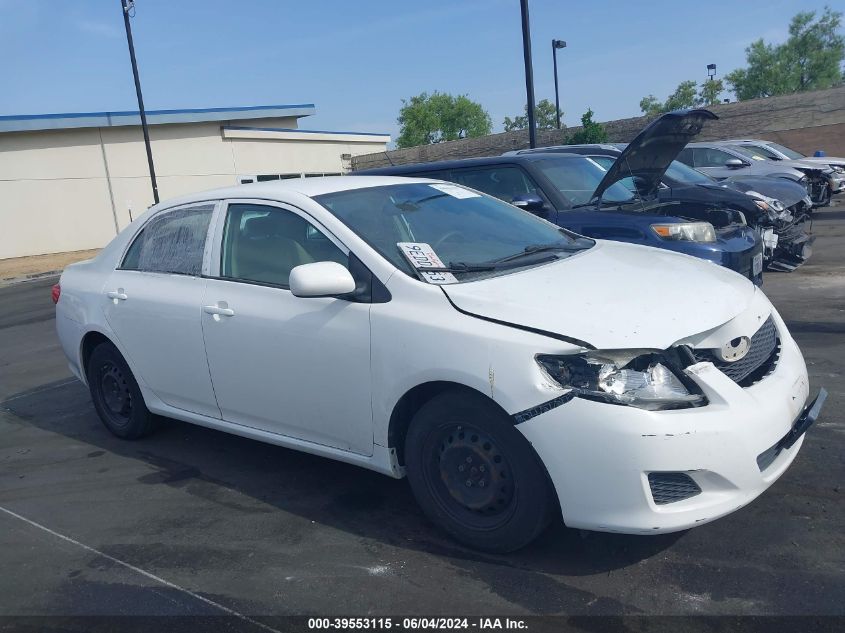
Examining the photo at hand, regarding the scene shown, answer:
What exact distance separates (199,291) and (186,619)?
1.96 m

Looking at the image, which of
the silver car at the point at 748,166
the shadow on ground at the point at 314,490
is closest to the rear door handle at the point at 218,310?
the shadow on ground at the point at 314,490

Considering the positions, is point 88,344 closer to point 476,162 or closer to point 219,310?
point 219,310

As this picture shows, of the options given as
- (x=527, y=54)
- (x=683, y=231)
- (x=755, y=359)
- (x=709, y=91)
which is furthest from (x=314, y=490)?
(x=709, y=91)

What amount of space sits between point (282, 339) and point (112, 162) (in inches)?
1071

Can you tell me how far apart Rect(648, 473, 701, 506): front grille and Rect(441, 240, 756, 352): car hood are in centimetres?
50

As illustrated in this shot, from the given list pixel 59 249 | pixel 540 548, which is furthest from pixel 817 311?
pixel 59 249

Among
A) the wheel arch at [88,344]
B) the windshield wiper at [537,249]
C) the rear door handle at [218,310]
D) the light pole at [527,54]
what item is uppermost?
the light pole at [527,54]

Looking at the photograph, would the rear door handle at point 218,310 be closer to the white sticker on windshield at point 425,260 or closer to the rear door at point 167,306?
the rear door at point 167,306

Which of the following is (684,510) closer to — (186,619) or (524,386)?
(524,386)

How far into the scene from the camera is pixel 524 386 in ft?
10.2

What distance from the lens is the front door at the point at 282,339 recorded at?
12.3ft

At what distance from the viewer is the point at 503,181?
7949mm

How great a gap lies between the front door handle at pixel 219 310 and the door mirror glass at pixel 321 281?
743mm

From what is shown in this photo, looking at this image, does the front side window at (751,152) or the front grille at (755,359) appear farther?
the front side window at (751,152)
